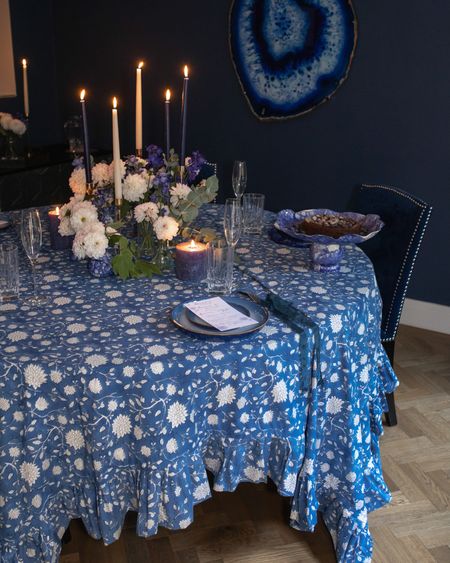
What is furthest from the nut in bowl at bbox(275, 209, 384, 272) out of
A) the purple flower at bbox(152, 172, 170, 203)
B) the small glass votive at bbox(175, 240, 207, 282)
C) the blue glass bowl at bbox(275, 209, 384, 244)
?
the purple flower at bbox(152, 172, 170, 203)

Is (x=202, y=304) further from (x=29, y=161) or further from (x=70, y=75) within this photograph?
(x=70, y=75)

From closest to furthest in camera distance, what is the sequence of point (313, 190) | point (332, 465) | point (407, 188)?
point (332, 465)
point (407, 188)
point (313, 190)

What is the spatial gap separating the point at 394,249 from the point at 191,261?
3.02 feet

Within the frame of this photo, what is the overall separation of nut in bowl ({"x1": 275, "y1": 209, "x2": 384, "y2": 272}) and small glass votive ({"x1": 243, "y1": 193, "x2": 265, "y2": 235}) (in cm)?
15

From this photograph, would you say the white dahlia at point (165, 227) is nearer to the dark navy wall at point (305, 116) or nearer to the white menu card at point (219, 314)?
the white menu card at point (219, 314)

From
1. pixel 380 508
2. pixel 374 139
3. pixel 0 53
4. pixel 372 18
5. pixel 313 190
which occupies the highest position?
pixel 372 18

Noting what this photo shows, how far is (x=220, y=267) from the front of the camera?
6.37 feet

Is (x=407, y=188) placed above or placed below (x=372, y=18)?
below

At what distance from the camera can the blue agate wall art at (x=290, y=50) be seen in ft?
11.0

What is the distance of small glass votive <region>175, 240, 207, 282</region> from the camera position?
2020mm

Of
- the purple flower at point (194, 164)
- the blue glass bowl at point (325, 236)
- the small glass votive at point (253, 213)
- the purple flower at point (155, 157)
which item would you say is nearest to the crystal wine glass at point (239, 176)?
the small glass votive at point (253, 213)

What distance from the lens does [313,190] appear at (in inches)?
146

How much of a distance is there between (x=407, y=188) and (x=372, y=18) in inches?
34.6

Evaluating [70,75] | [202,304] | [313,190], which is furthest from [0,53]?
[202,304]
